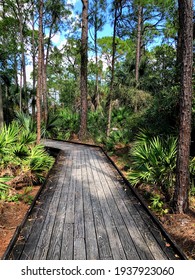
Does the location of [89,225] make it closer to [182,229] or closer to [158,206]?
[182,229]

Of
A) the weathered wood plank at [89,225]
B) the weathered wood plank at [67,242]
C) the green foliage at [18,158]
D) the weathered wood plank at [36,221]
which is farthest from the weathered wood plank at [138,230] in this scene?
the green foliage at [18,158]

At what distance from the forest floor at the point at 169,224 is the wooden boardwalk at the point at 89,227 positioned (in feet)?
1.88

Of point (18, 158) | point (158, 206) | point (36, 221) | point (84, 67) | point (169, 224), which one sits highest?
point (84, 67)

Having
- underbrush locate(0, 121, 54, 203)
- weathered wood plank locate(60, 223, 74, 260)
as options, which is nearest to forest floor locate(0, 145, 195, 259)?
underbrush locate(0, 121, 54, 203)

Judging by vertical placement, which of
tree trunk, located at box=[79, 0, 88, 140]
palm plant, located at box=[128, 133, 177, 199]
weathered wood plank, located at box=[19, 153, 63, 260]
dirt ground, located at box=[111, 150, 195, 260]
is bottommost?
dirt ground, located at box=[111, 150, 195, 260]

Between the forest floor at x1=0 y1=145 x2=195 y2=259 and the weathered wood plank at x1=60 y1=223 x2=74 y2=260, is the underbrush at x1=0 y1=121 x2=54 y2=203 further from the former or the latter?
the weathered wood plank at x1=60 y1=223 x2=74 y2=260

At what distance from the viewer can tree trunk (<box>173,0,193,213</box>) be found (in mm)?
4047

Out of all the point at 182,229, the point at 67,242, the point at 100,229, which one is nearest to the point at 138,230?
the point at 100,229

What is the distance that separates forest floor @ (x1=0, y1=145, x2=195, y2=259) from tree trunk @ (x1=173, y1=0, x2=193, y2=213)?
0.24m

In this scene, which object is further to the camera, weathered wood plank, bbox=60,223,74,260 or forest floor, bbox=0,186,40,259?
forest floor, bbox=0,186,40,259

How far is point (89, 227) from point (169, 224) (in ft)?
5.57

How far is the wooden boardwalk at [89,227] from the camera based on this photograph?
8.66 ft

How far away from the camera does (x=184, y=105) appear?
4180 millimetres

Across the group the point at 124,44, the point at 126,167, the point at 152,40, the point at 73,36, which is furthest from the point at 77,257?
the point at 124,44
